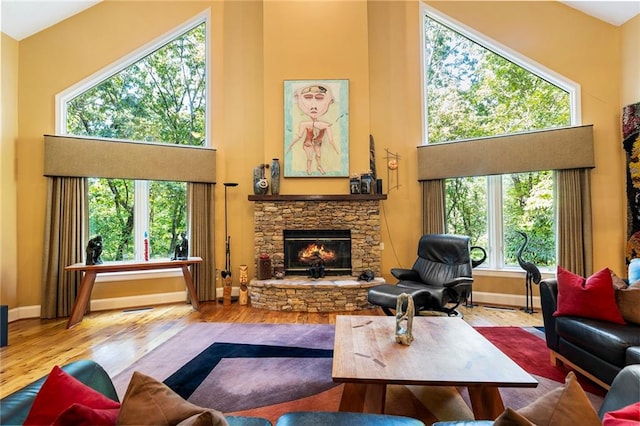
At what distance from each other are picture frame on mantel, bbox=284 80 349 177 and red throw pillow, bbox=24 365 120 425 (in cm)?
406

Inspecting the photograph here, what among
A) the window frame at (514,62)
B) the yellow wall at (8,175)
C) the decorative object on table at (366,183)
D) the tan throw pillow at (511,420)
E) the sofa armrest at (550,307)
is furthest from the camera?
the decorative object on table at (366,183)

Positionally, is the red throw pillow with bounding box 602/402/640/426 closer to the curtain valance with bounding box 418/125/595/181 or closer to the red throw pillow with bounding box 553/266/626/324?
the red throw pillow with bounding box 553/266/626/324

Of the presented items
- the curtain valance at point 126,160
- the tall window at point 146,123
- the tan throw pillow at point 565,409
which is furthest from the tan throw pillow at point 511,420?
the curtain valance at point 126,160

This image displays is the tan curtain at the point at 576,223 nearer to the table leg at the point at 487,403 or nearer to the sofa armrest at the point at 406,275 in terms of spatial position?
the sofa armrest at the point at 406,275

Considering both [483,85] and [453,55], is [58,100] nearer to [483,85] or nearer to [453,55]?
[453,55]

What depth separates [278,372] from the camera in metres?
2.53

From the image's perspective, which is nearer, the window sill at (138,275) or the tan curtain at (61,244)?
the tan curtain at (61,244)

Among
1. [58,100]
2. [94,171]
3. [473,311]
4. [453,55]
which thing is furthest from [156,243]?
[453,55]

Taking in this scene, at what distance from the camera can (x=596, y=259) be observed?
13.4 ft

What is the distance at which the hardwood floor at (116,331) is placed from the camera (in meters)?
2.72

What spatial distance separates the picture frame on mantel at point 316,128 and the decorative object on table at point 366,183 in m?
0.27

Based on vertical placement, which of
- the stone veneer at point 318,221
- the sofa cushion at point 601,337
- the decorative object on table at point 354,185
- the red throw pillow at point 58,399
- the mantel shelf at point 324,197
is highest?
the decorative object on table at point 354,185

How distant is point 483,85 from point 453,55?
71 cm

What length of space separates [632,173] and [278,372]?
478cm
